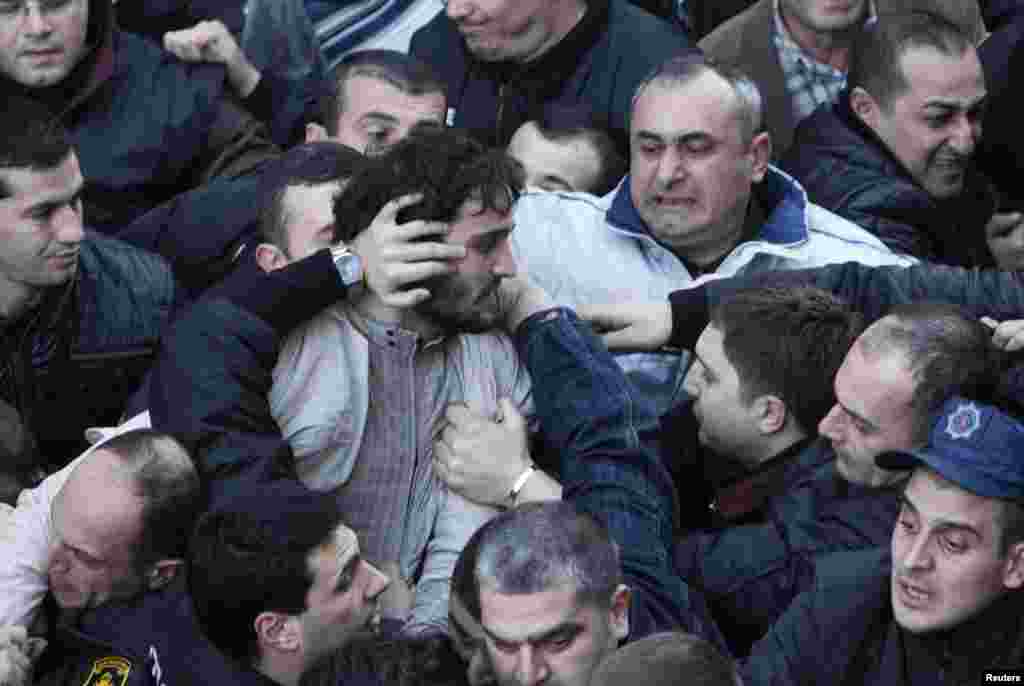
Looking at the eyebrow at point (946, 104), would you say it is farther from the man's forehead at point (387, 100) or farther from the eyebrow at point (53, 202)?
the eyebrow at point (53, 202)

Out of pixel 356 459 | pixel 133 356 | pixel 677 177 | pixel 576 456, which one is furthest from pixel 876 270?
pixel 133 356

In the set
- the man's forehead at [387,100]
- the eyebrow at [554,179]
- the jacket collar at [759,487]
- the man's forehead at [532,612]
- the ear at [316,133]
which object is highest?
A: the man's forehead at [532,612]

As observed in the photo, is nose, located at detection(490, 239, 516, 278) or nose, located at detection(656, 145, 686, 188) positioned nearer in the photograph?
nose, located at detection(490, 239, 516, 278)

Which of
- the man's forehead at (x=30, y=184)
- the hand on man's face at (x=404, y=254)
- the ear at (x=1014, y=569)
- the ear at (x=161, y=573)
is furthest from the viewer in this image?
the man's forehead at (x=30, y=184)

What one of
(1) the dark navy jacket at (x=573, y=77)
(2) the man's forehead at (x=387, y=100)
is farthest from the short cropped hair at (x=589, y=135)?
(2) the man's forehead at (x=387, y=100)

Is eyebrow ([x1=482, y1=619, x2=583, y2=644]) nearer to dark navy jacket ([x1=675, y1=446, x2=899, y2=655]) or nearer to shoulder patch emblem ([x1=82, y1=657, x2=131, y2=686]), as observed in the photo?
dark navy jacket ([x1=675, y1=446, x2=899, y2=655])

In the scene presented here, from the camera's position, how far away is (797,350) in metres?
4.93

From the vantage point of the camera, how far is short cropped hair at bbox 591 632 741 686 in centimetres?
348

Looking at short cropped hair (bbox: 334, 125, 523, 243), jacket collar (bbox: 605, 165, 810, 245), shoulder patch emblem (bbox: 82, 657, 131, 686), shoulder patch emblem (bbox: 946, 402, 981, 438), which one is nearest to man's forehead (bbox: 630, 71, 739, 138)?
jacket collar (bbox: 605, 165, 810, 245)

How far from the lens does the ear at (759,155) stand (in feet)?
18.6

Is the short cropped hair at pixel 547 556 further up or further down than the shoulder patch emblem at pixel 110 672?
further up

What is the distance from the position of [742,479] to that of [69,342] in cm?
162

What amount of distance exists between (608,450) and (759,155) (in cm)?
128

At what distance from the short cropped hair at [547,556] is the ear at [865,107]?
7.12ft
